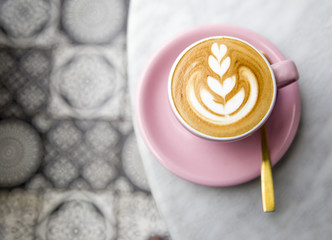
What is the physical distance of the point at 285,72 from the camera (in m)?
0.41

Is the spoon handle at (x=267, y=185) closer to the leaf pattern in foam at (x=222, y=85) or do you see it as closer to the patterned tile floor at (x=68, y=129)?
the leaf pattern in foam at (x=222, y=85)

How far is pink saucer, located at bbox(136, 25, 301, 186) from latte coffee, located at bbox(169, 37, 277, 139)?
58 millimetres

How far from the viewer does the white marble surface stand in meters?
0.49

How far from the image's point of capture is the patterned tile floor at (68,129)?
103 cm

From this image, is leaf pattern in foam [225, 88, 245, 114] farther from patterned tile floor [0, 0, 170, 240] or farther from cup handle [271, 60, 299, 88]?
patterned tile floor [0, 0, 170, 240]

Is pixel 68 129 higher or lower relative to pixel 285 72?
lower

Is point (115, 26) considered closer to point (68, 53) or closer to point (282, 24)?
point (68, 53)

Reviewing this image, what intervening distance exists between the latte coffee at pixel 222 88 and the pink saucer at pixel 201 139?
0.19 ft

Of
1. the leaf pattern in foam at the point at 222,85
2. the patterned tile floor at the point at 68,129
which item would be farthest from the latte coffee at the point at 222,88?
the patterned tile floor at the point at 68,129

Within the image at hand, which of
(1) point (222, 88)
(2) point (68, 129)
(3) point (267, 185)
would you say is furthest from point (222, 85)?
(2) point (68, 129)

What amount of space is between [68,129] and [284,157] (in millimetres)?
800

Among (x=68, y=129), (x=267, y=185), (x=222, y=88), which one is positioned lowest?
(x=68, y=129)

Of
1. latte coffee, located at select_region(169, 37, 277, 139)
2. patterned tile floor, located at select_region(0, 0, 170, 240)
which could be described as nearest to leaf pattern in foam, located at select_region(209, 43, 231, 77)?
latte coffee, located at select_region(169, 37, 277, 139)

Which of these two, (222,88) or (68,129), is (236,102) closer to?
(222,88)
